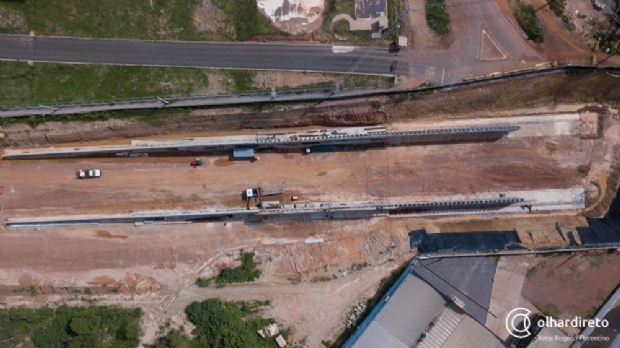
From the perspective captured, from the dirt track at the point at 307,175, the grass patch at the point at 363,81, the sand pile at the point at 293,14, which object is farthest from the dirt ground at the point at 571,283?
the sand pile at the point at 293,14

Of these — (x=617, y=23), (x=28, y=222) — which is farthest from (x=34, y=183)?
(x=617, y=23)

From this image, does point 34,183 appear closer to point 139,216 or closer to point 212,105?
point 139,216

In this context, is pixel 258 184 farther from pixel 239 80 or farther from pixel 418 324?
pixel 418 324

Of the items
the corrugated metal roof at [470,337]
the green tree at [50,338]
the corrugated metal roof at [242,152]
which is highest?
the corrugated metal roof at [242,152]

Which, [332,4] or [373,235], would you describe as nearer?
[332,4]

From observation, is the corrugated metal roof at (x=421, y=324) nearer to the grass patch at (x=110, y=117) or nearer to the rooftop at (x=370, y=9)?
the rooftop at (x=370, y=9)

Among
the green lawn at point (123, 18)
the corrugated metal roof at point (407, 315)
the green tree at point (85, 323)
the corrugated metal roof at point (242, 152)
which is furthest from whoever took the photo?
the corrugated metal roof at point (242, 152)
